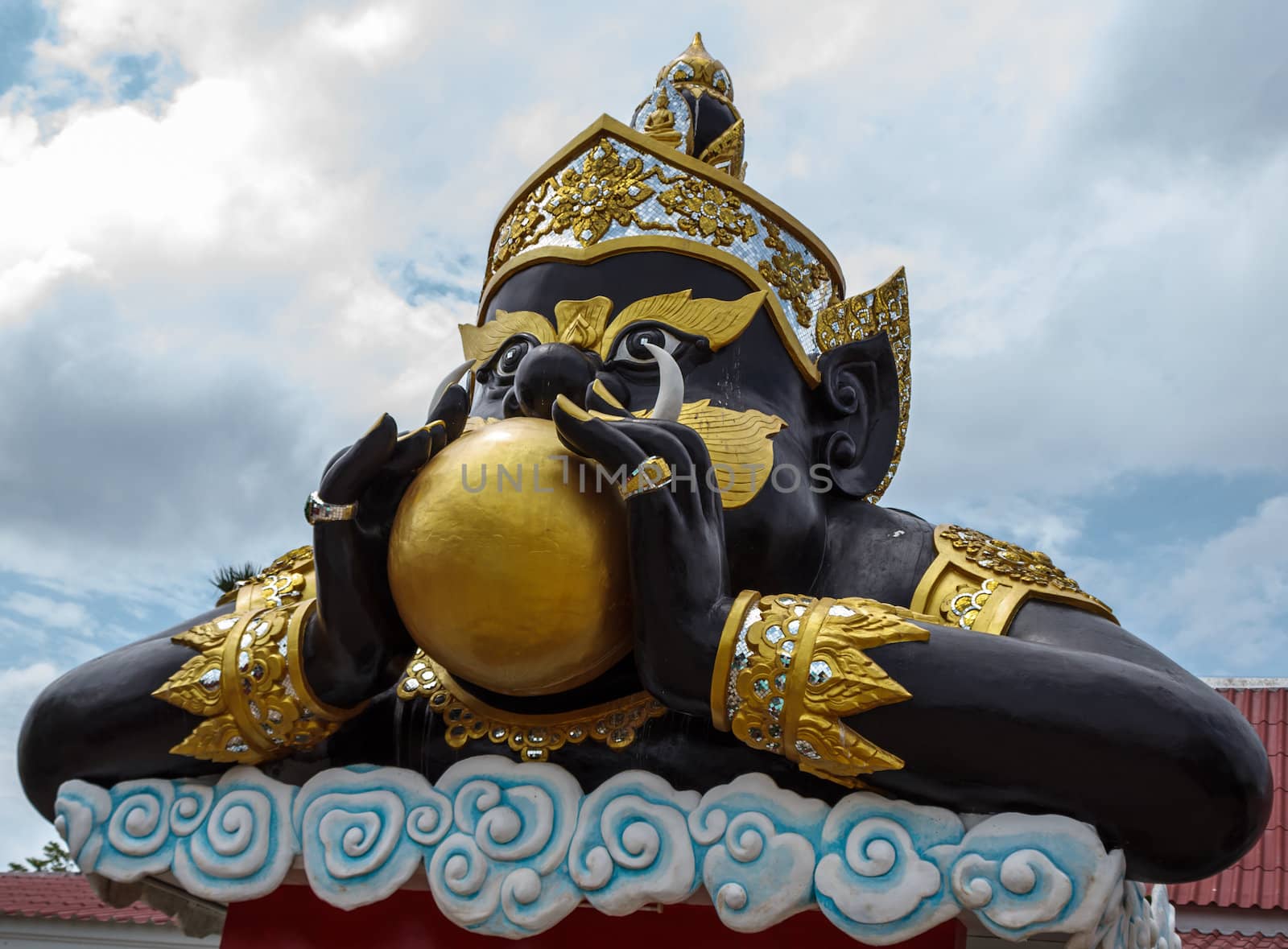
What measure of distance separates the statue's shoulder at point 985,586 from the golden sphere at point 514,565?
0.94 metres

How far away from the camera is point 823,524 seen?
376 cm

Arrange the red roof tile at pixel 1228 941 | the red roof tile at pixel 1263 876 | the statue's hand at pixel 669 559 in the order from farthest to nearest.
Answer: the red roof tile at pixel 1263 876, the red roof tile at pixel 1228 941, the statue's hand at pixel 669 559

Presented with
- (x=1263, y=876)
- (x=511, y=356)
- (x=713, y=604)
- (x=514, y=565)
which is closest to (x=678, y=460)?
(x=713, y=604)

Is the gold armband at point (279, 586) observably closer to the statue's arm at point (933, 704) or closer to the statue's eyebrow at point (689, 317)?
the statue's eyebrow at point (689, 317)

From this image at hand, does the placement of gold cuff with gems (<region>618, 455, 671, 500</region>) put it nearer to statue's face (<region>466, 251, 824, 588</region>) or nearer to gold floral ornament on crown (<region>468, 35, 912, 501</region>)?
statue's face (<region>466, 251, 824, 588</region>)

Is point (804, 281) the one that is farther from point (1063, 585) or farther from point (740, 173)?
point (1063, 585)

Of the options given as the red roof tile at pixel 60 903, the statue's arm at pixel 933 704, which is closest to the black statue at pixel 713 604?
the statue's arm at pixel 933 704

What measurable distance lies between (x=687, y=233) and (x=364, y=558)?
148 cm

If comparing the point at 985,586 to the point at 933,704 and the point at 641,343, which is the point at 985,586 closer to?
the point at 933,704

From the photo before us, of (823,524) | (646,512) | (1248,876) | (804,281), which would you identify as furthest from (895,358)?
(1248,876)

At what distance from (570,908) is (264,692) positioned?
96 centimetres

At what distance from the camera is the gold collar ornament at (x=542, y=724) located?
3.32 meters

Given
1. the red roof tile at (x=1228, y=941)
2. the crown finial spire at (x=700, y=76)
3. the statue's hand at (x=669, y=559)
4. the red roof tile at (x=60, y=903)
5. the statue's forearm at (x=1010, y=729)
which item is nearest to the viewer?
the statue's forearm at (x=1010, y=729)

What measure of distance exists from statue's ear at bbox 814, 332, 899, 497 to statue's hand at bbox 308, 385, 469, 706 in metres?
1.25
